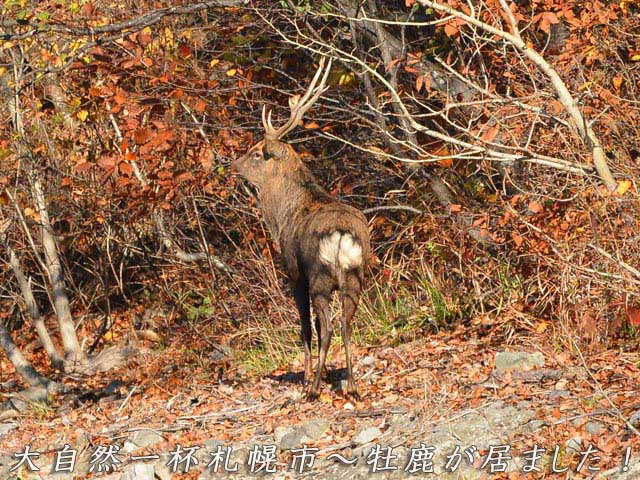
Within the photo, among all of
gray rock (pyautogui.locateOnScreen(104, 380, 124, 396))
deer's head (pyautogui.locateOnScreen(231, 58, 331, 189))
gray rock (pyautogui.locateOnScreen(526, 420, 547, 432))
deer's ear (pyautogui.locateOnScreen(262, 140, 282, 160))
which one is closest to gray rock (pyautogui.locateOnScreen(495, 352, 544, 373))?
gray rock (pyautogui.locateOnScreen(526, 420, 547, 432))

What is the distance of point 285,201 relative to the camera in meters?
10.1

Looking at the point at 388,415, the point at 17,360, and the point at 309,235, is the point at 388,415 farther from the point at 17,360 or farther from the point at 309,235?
the point at 17,360

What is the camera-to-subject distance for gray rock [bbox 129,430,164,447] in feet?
29.9

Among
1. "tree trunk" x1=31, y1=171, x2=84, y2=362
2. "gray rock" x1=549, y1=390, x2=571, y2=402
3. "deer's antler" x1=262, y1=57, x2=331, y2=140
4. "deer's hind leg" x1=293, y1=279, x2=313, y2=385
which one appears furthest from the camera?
"tree trunk" x1=31, y1=171, x2=84, y2=362

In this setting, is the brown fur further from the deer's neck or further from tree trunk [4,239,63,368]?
tree trunk [4,239,63,368]

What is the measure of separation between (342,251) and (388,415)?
1.36m

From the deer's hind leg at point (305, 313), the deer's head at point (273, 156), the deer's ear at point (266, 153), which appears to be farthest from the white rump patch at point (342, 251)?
the deer's ear at point (266, 153)

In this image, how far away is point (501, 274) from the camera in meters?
11.0

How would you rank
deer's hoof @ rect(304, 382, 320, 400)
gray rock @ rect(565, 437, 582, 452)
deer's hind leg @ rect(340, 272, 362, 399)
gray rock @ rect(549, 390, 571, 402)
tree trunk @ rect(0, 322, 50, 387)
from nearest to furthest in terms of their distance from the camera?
gray rock @ rect(565, 437, 582, 452) < gray rock @ rect(549, 390, 571, 402) < deer's hind leg @ rect(340, 272, 362, 399) < deer's hoof @ rect(304, 382, 320, 400) < tree trunk @ rect(0, 322, 50, 387)

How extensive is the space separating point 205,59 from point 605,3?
4916 millimetres

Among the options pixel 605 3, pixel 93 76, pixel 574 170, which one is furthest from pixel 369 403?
pixel 93 76

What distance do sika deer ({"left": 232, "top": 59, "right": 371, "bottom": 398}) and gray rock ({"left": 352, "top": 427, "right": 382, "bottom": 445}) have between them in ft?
Result: 2.95

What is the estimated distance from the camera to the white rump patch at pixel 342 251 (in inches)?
352

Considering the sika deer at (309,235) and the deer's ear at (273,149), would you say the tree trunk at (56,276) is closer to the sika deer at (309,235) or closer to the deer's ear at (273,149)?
the sika deer at (309,235)
